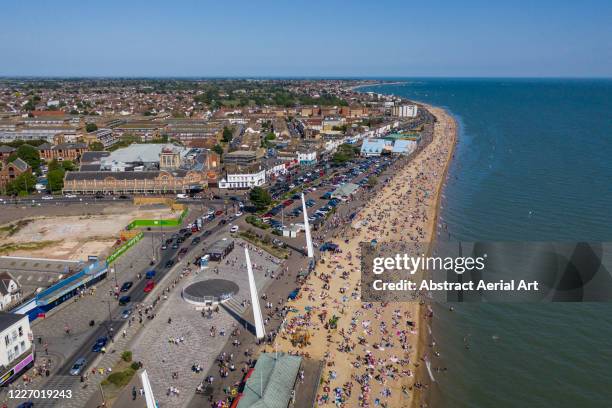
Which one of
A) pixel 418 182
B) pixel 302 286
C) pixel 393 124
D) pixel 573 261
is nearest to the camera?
pixel 573 261

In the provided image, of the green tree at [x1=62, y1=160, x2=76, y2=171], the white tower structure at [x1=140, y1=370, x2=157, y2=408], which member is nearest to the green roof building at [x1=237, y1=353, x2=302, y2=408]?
the white tower structure at [x1=140, y1=370, x2=157, y2=408]

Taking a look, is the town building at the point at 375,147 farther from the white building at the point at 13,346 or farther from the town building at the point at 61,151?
the white building at the point at 13,346

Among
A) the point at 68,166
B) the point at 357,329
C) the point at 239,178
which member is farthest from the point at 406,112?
the point at 357,329

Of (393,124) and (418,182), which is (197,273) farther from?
(393,124)

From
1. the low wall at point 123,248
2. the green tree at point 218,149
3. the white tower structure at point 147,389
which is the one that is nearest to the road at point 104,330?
the low wall at point 123,248

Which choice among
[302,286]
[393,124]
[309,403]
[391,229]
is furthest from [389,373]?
[393,124]

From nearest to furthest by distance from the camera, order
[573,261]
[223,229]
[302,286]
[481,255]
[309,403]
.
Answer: [309,403] → [573,261] → [302,286] → [481,255] → [223,229]

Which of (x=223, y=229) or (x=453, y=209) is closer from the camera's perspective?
(x=223, y=229)

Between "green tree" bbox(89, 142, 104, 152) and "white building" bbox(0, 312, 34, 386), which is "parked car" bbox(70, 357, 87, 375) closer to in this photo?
"white building" bbox(0, 312, 34, 386)
